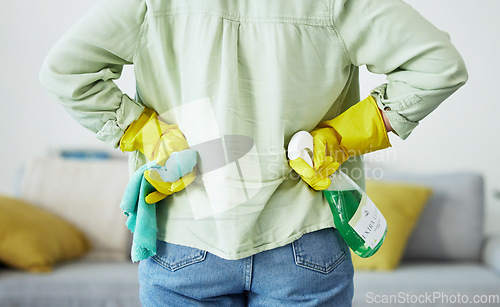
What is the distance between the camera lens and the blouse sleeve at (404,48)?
2.38 ft

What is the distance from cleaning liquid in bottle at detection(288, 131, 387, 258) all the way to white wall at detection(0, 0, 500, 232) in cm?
171

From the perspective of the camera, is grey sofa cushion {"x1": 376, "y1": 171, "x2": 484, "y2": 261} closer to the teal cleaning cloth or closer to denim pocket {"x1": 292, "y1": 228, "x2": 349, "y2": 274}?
denim pocket {"x1": 292, "y1": 228, "x2": 349, "y2": 274}

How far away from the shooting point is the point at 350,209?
0.84 meters

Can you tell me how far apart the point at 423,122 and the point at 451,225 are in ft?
1.80

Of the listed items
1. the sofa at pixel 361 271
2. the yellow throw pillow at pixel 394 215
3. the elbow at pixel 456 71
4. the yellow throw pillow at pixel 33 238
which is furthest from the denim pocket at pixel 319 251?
the yellow throw pillow at pixel 33 238

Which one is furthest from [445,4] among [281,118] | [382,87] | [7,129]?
[7,129]

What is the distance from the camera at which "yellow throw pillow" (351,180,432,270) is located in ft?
6.79

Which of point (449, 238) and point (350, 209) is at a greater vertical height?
point (350, 209)

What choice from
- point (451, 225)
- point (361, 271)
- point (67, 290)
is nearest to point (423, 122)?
point (451, 225)

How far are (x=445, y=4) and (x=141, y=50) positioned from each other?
2105mm

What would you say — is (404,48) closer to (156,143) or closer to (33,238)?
(156,143)

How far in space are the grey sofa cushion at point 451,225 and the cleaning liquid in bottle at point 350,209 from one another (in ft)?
4.83

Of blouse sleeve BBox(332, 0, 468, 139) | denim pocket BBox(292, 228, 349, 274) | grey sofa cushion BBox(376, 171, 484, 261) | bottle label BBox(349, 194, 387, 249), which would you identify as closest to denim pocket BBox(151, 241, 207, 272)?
denim pocket BBox(292, 228, 349, 274)

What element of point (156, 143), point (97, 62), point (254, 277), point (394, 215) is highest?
point (97, 62)
